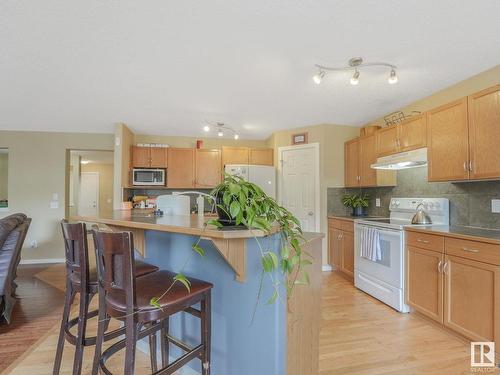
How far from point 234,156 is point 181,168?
98 centimetres

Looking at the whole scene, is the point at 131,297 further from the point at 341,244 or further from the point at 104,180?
the point at 104,180

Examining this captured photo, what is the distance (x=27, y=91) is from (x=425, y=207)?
4677mm

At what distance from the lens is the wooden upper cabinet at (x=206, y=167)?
4.73m

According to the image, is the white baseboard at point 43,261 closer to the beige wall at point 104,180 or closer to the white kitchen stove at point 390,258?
the beige wall at point 104,180

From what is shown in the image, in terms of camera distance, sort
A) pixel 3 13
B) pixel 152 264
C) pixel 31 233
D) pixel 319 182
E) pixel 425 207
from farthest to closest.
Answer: pixel 31 233
pixel 319 182
pixel 425 207
pixel 152 264
pixel 3 13

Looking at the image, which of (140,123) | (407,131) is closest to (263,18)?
(407,131)

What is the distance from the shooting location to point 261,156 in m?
4.74

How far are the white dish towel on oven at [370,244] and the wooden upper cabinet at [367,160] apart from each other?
81cm

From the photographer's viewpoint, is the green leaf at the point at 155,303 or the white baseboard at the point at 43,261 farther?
the white baseboard at the point at 43,261

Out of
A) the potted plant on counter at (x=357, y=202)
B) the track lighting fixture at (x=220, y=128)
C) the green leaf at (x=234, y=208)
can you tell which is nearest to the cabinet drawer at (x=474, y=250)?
the potted plant on counter at (x=357, y=202)

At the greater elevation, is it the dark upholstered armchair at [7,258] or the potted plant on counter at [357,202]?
the potted plant on counter at [357,202]

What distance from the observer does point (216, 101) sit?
3203 millimetres

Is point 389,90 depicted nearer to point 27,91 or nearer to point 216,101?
point 216,101

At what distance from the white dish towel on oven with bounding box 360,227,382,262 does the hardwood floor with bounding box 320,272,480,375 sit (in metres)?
0.51
